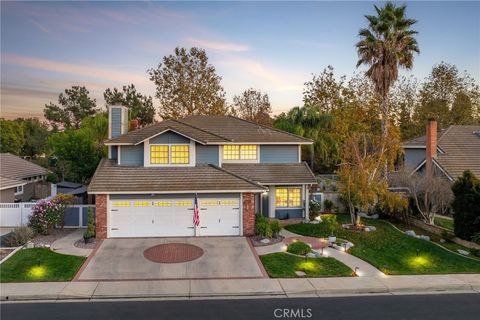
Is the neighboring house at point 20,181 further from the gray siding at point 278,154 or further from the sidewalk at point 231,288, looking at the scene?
the gray siding at point 278,154

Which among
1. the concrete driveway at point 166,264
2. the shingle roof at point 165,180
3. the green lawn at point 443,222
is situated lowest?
the concrete driveway at point 166,264

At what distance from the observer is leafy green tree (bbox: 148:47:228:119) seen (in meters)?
46.9

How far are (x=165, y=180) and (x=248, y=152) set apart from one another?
718 cm

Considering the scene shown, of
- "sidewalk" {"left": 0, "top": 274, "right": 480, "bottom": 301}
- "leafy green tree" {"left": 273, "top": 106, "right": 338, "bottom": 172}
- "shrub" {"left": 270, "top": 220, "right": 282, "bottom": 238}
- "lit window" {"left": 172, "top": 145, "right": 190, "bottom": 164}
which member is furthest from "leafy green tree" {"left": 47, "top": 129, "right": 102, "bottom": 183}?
"sidewalk" {"left": 0, "top": 274, "right": 480, "bottom": 301}

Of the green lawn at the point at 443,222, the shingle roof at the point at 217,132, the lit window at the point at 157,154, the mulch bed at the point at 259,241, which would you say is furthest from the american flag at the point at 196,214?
the green lawn at the point at 443,222

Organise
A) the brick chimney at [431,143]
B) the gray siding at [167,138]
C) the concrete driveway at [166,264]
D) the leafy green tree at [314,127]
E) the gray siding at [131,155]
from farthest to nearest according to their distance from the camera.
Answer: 1. the leafy green tree at [314,127]
2. the brick chimney at [431,143]
3. the gray siding at [131,155]
4. the gray siding at [167,138]
5. the concrete driveway at [166,264]

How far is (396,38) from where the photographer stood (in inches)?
1164

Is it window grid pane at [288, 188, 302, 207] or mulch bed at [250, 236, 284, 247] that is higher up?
window grid pane at [288, 188, 302, 207]

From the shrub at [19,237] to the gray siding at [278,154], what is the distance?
1497 cm

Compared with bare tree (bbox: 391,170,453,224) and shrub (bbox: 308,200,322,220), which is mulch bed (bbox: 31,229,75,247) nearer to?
shrub (bbox: 308,200,322,220)

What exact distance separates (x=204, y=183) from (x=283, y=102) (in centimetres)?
4019

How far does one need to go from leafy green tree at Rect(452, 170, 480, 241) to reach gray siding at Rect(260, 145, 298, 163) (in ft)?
34.2

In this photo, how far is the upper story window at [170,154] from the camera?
923 inches

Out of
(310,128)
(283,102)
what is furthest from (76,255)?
(283,102)
